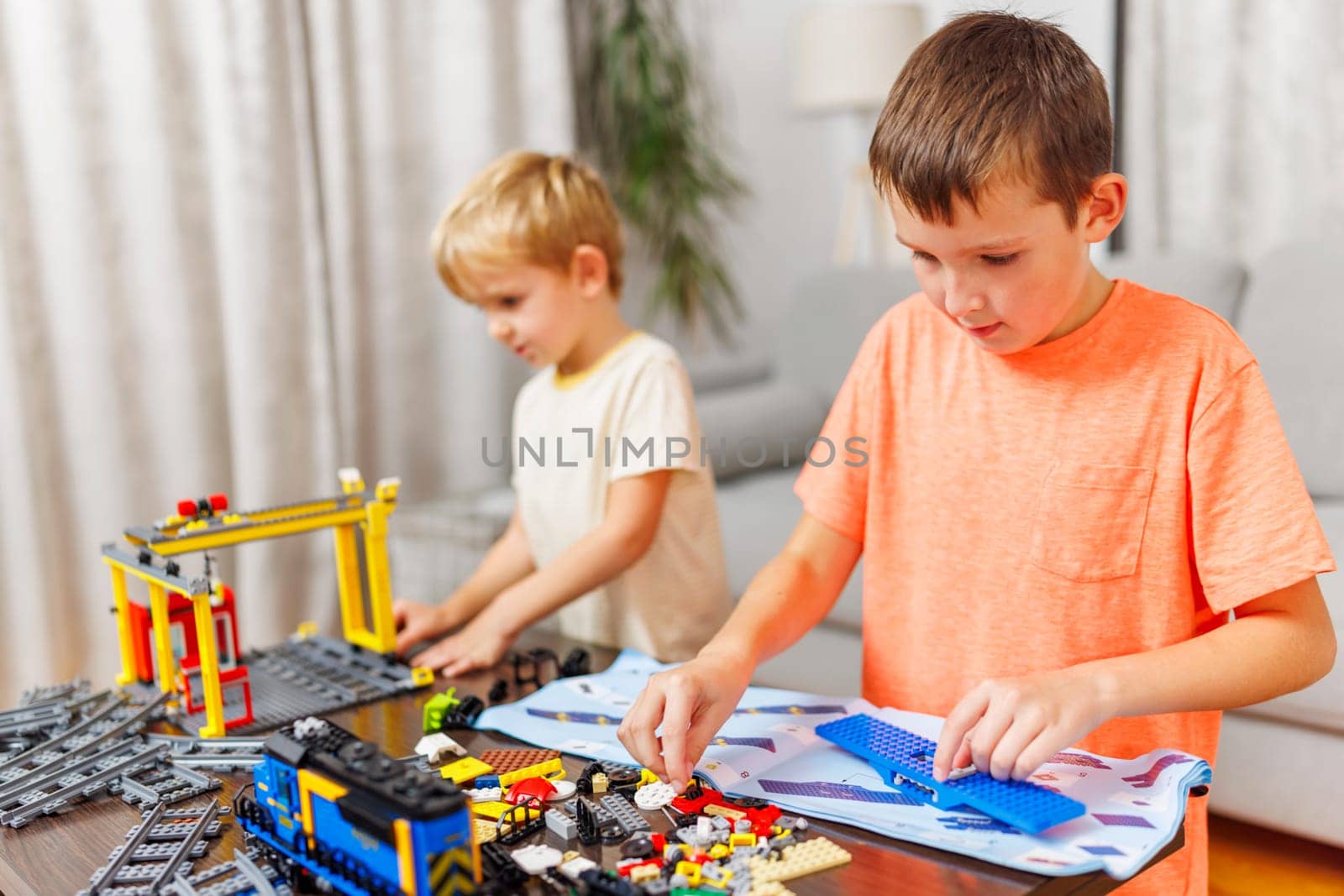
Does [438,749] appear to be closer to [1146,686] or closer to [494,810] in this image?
[494,810]

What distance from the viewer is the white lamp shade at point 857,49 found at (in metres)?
2.93

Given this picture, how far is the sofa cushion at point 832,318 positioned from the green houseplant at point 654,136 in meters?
0.53

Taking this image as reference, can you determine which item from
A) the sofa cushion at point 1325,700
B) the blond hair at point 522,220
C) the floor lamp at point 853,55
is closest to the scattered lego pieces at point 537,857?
the blond hair at point 522,220

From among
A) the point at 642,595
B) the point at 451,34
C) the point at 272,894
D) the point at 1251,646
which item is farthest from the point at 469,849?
the point at 451,34

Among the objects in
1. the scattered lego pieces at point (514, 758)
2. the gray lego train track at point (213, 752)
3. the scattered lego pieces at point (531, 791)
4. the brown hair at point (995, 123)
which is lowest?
the gray lego train track at point (213, 752)

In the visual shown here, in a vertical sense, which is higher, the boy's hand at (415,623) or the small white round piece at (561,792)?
the small white round piece at (561,792)

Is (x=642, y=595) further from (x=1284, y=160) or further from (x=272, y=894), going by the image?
(x=1284, y=160)

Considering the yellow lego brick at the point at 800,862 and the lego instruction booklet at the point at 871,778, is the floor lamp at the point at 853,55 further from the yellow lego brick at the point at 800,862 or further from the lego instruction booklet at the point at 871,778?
the yellow lego brick at the point at 800,862

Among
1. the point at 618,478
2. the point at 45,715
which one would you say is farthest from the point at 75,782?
the point at 618,478

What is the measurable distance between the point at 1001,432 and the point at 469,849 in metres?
0.58

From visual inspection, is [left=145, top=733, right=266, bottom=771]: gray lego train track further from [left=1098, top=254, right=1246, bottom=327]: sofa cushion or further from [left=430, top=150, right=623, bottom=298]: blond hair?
[left=1098, top=254, right=1246, bottom=327]: sofa cushion

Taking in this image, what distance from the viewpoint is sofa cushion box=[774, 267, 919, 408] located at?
2566mm

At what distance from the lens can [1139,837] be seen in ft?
2.28

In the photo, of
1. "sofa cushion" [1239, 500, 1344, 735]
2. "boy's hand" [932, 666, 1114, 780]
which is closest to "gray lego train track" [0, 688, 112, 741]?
"boy's hand" [932, 666, 1114, 780]
